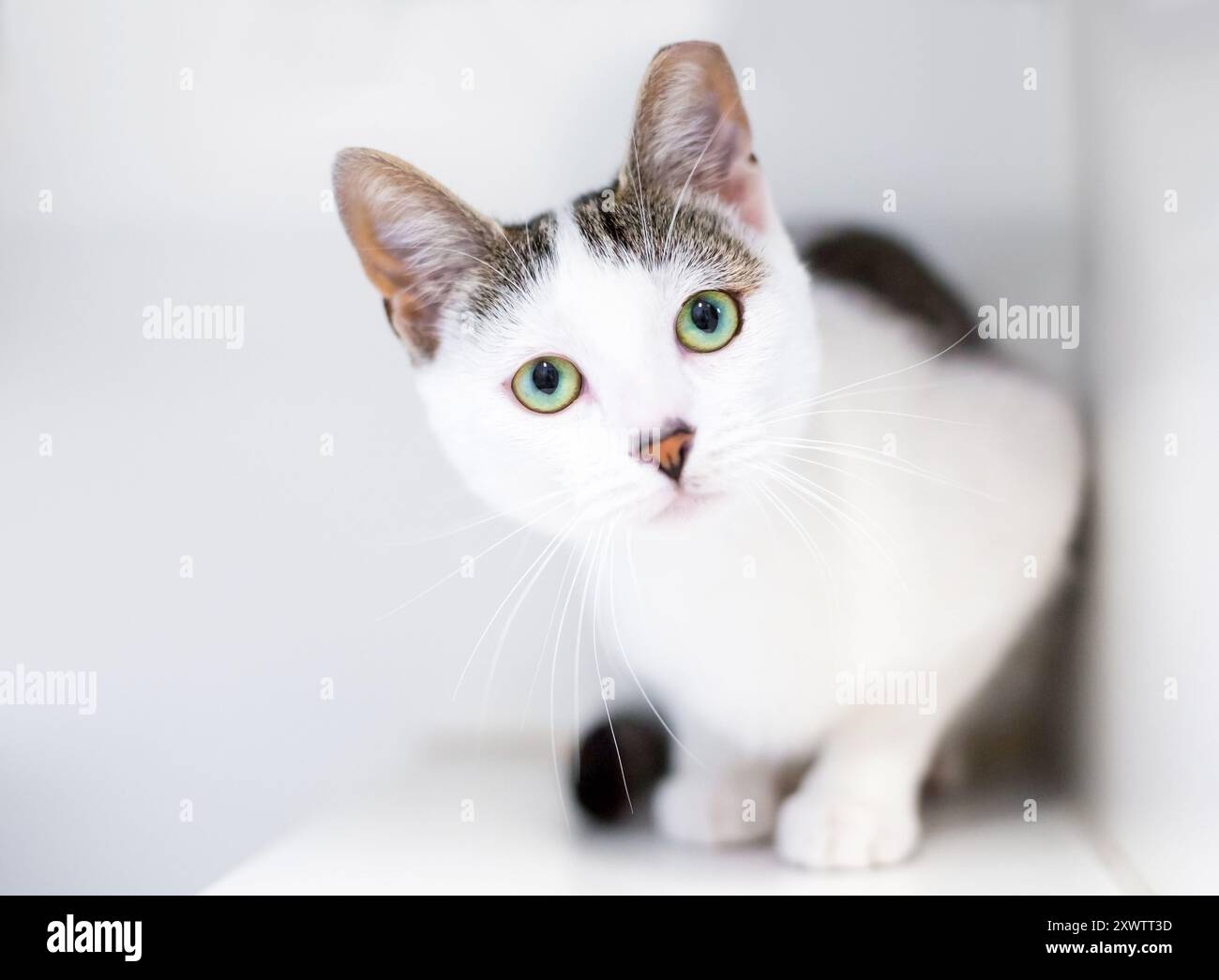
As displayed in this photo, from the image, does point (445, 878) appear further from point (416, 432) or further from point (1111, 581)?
point (1111, 581)

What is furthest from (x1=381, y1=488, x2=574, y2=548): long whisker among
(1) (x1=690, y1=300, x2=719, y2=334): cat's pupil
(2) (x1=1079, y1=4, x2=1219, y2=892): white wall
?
(2) (x1=1079, y1=4, x2=1219, y2=892): white wall

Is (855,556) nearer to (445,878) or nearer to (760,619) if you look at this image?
(760,619)

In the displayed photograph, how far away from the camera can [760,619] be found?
42.8 inches

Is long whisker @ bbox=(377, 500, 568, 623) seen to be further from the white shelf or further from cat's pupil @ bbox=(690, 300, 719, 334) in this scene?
cat's pupil @ bbox=(690, 300, 719, 334)

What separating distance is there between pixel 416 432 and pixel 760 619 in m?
0.46

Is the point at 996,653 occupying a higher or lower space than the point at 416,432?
lower

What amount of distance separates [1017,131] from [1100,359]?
0.93 ft

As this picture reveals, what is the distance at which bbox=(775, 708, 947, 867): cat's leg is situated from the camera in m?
1.04

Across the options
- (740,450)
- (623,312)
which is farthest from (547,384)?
(740,450)

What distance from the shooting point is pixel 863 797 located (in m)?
1.06

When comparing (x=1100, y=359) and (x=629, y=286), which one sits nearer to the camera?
(x=629, y=286)
